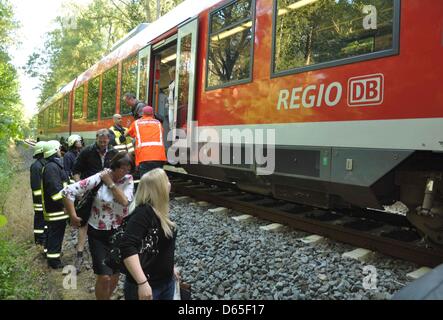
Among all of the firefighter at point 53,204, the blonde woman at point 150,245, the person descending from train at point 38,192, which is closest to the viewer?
the blonde woman at point 150,245

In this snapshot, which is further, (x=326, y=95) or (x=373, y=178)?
(x=326, y=95)

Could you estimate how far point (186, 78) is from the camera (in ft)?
23.3

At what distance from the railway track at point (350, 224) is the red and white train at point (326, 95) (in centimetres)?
27

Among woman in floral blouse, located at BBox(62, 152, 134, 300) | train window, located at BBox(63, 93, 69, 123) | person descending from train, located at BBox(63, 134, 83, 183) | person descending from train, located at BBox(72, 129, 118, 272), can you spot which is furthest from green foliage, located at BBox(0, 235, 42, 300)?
train window, located at BBox(63, 93, 69, 123)

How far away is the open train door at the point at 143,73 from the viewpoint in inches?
356

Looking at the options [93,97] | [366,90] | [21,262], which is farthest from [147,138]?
[93,97]

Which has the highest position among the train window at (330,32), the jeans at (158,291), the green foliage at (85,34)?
the green foliage at (85,34)

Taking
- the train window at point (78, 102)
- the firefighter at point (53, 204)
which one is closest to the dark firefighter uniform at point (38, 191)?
the firefighter at point (53, 204)

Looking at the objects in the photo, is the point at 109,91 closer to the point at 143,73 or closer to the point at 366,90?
the point at 143,73

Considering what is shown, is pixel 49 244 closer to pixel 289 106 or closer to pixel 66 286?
pixel 66 286

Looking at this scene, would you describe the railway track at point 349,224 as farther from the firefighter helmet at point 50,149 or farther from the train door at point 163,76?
the train door at point 163,76

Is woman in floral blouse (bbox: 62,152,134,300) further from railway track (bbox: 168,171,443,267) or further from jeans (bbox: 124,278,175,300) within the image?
railway track (bbox: 168,171,443,267)

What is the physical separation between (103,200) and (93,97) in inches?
430

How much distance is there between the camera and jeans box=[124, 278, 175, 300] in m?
2.49
